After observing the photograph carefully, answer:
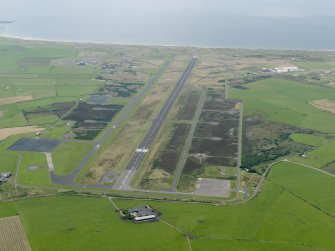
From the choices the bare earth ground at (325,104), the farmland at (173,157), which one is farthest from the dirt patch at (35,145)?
the bare earth ground at (325,104)

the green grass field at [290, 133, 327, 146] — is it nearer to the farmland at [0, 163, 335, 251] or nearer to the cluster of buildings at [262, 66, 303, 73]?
the farmland at [0, 163, 335, 251]

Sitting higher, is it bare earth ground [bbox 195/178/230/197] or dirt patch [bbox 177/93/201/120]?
dirt patch [bbox 177/93/201/120]

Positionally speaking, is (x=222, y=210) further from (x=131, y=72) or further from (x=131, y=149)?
(x=131, y=72)

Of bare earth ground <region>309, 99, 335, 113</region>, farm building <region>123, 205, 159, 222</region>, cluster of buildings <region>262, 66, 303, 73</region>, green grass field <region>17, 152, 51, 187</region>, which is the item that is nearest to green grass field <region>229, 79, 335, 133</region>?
bare earth ground <region>309, 99, 335, 113</region>

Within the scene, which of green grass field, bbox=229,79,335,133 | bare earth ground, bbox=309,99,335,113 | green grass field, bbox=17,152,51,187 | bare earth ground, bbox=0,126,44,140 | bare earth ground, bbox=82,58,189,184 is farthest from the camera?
bare earth ground, bbox=309,99,335,113

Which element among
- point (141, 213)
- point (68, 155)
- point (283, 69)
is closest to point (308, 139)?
point (141, 213)

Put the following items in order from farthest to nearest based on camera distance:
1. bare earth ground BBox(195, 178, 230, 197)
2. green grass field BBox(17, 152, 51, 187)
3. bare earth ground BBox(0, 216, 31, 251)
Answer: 1. green grass field BBox(17, 152, 51, 187)
2. bare earth ground BBox(195, 178, 230, 197)
3. bare earth ground BBox(0, 216, 31, 251)

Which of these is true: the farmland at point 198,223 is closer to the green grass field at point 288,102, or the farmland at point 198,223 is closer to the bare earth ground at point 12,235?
the bare earth ground at point 12,235
